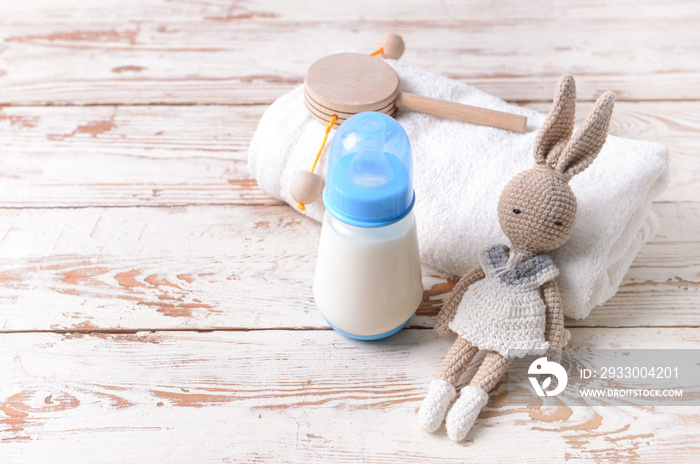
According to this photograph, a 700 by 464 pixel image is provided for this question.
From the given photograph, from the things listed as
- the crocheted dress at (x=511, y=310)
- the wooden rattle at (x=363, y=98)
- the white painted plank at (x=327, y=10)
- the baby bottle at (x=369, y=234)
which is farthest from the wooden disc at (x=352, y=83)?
the white painted plank at (x=327, y=10)

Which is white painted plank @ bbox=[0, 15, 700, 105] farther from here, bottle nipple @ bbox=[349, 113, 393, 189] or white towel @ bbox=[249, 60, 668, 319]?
bottle nipple @ bbox=[349, 113, 393, 189]

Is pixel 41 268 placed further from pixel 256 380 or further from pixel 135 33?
pixel 135 33

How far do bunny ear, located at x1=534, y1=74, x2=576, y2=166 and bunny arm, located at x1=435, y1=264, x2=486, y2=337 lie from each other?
0.41 feet

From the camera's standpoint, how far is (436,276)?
754mm

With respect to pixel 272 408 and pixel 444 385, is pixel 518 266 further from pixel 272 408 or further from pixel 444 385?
pixel 272 408

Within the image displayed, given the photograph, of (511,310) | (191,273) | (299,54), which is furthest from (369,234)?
(299,54)

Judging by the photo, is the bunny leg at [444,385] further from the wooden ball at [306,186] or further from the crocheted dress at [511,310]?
the wooden ball at [306,186]

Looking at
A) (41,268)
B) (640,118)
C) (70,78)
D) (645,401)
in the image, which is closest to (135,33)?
(70,78)

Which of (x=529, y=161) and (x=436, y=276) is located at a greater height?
(x=529, y=161)

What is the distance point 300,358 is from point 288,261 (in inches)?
5.4

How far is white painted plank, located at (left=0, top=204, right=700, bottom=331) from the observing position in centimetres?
71

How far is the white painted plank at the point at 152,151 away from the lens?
2.79ft

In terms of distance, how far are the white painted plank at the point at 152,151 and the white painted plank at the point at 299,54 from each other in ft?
0.13

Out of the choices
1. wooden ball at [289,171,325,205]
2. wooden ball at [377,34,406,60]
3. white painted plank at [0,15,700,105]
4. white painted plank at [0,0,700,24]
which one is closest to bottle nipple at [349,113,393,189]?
wooden ball at [289,171,325,205]
